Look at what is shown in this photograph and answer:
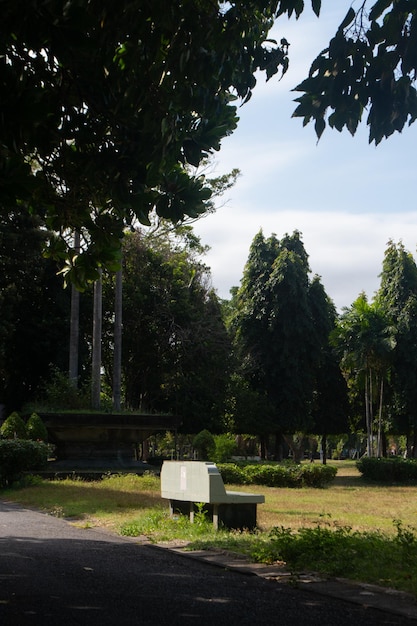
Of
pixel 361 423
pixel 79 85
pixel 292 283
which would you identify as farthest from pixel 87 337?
pixel 79 85

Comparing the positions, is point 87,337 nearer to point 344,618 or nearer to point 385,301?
point 385,301

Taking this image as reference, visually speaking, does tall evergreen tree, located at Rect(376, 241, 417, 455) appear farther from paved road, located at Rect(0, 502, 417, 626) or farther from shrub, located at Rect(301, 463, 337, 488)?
paved road, located at Rect(0, 502, 417, 626)

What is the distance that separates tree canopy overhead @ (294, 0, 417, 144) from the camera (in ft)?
20.6

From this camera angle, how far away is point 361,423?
50406 millimetres

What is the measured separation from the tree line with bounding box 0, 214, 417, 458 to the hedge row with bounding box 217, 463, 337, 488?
476 inches

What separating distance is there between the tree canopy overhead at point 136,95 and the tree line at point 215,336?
24291 millimetres

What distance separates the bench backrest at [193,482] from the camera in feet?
33.6

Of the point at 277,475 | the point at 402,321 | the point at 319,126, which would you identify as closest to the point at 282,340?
the point at 402,321

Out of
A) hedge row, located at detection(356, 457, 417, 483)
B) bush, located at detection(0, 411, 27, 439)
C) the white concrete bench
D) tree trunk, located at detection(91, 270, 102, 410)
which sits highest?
tree trunk, located at detection(91, 270, 102, 410)

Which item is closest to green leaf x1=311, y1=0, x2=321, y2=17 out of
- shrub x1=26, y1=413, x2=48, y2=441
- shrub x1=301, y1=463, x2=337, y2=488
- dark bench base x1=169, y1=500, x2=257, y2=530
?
dark bench base x1=169, y1=500, x2=257, y2=530

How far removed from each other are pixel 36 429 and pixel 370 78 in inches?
747

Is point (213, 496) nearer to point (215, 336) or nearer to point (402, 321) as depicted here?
point (215, 336)

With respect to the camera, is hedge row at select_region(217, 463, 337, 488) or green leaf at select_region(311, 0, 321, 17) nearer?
green leaf at select_region(311, 0, 321, 17)

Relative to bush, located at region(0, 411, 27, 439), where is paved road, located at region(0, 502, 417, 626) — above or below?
below
